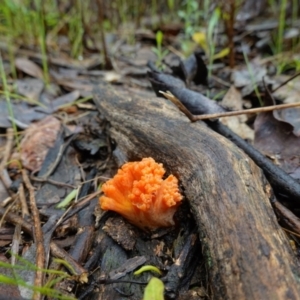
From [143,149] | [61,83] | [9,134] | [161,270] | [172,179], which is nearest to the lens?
[161,270]

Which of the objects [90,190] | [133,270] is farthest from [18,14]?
[133,270]

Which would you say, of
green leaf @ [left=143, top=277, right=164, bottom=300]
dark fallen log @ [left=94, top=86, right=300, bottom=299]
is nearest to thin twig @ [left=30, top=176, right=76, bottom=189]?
dark fallen log @ [left=94, top=86, right=300, bottom=299]

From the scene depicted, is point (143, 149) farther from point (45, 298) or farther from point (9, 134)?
point (9, 134)

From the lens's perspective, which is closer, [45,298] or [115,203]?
[45,298]

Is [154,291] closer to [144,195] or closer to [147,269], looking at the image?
[147,269]

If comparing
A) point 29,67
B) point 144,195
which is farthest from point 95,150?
point 29,67

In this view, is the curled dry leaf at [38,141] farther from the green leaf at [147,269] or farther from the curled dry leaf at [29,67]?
the green leaf at [147,269]
